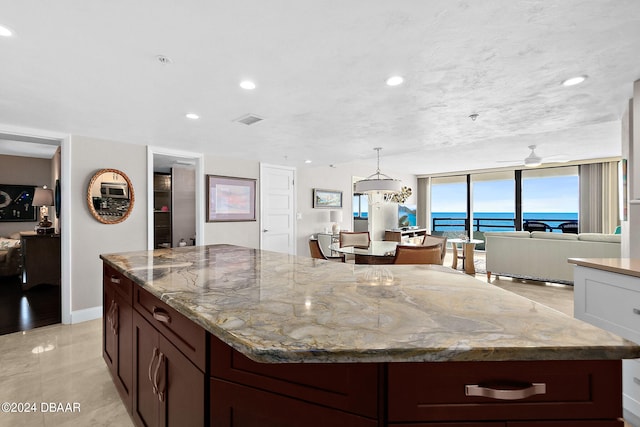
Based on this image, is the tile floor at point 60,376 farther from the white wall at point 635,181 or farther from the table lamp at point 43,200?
the table lamp at point 43,200

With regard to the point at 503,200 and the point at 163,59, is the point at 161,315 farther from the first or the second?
the point at 503,200

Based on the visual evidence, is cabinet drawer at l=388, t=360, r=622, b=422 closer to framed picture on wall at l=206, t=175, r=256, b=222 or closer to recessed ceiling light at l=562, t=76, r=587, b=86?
recessed ceiling light at l=562, t=76, r=587, b=86

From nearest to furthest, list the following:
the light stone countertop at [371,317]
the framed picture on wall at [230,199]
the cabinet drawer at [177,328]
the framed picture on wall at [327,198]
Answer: the light stone countertop at [371,317], the cabinet drawer at [177,328], the framed picture on wall at [230,199], the framed picture on wall at [327,198]

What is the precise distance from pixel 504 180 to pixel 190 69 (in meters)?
8.66

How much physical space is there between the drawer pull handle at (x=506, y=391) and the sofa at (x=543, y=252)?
16.6ft

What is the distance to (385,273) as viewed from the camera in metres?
1.70

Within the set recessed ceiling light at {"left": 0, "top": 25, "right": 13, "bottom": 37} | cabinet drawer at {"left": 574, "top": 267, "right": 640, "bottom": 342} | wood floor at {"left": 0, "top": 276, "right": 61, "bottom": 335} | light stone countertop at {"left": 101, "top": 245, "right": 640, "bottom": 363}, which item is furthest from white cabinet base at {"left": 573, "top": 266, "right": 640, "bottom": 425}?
wood floor at {"left": 0, "top": 276, "right": 61, "bottom": 335}

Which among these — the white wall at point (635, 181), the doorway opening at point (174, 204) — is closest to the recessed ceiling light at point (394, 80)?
the white wall at point (635, 181)

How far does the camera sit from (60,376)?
239cm

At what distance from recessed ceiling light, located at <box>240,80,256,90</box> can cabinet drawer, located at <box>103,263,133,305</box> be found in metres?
1.50

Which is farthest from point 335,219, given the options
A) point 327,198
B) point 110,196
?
point 110,196

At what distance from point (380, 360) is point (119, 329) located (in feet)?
6.33

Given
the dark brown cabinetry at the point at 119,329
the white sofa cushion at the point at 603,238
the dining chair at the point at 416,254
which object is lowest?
the dark brown cabinetry at the point at 119,329

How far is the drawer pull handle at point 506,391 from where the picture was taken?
750 mm
